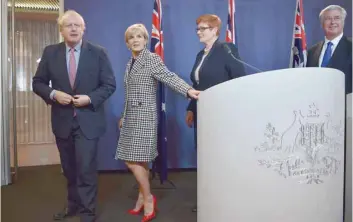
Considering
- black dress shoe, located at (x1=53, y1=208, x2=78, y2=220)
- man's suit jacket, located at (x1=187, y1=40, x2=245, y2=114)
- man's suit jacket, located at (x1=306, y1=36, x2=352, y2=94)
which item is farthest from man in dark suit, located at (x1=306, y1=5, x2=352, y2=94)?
black dress shoe, located at (x1=53, y1=208, x2=78, y2=220)

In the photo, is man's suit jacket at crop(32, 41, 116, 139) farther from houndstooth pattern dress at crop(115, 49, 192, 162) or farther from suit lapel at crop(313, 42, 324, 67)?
suit lapel at crop(313, 42, 324, 67)

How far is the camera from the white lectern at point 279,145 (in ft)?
4.88

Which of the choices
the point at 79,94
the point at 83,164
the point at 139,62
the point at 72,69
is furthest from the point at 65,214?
the point at 139,62

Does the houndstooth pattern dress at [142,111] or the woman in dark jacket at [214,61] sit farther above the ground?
the woman in dark jacket at [214,61]

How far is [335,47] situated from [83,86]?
5.96ft

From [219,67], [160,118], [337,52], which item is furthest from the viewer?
[160,118]

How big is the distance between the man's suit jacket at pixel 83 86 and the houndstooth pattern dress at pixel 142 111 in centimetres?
19

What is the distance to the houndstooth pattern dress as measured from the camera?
2406 millimetres

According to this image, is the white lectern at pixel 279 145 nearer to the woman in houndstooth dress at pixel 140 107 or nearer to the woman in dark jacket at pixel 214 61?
the woman in houndstooth dress at pixel 140 107

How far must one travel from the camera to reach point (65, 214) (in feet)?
8.79

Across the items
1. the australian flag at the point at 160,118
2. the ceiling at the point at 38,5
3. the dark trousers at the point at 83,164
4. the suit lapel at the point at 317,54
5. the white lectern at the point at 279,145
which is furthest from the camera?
the ceiling at the point at 38,5

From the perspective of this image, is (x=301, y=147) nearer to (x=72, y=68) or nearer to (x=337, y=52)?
(x=337, y=52)

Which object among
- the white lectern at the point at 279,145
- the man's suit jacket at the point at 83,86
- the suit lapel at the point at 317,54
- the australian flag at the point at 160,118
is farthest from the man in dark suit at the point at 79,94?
the suit lapel at the point at 317,54

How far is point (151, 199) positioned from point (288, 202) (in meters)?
1.31
